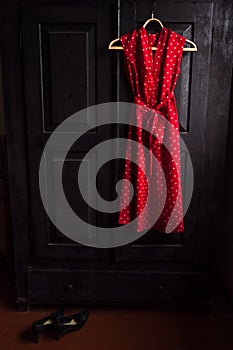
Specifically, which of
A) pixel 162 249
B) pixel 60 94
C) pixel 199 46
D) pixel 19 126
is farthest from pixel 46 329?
pixel 199 46

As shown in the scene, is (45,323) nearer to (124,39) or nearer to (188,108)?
(188,108)

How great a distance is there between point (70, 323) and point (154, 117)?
125 cm

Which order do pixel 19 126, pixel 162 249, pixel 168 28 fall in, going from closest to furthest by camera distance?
pixel 168 28
pixel 19 126
pixel 162 249

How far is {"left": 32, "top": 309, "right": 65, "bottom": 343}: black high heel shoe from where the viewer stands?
1907 mm

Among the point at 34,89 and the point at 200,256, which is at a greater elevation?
the point at 34,89

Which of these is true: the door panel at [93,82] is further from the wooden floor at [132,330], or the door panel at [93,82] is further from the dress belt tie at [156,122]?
the wooden floor at [132,330]

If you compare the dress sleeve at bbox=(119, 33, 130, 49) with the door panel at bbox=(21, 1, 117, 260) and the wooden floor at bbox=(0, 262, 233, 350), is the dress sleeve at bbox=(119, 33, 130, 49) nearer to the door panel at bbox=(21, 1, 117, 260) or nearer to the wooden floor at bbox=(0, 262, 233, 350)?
the door panel at bbox=(21, 1, 117, 260)

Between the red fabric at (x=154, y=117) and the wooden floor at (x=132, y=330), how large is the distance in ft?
1.89

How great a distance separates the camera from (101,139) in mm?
1906

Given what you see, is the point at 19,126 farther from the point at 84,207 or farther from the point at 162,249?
the point at 162,249

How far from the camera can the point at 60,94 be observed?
1.86 metres

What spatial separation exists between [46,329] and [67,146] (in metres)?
1.05

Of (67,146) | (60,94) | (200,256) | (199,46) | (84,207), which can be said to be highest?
(199,46)

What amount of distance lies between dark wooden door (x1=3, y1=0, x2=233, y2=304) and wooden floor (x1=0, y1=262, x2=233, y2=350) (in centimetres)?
10
